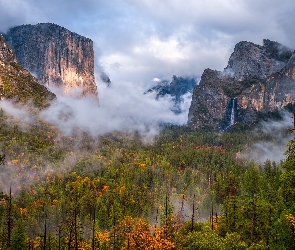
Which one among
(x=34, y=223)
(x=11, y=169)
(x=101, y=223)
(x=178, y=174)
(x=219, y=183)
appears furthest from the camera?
(x=178, y=174)

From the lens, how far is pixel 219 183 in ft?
454

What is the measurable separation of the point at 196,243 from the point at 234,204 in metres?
29.4

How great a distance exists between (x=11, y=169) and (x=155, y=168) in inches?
2941

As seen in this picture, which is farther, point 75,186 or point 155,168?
point 155,168

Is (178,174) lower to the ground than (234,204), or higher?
higher

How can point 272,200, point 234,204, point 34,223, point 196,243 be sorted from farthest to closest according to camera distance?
point 34,223 < point 234,204 < point 272,200 < point 196,243

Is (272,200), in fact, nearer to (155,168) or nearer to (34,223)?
(34,223)

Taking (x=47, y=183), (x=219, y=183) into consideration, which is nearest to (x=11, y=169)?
(x=47, y=183)

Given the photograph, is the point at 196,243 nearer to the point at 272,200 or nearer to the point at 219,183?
the point at 272,200

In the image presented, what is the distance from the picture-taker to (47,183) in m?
166

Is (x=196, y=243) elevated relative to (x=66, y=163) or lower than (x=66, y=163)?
lower

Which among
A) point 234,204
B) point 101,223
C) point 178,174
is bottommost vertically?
point 101,223

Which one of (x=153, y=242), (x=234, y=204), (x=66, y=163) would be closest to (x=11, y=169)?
(x=66, y=163)

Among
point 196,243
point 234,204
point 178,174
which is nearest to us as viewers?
point 196,243
